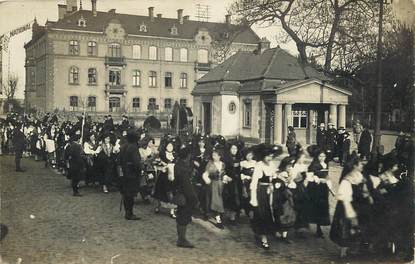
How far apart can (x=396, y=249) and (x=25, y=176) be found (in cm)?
1102

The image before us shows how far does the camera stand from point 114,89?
135 ft

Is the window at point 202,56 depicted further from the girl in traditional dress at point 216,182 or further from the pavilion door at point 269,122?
the girl in traditional dress at point 216,182

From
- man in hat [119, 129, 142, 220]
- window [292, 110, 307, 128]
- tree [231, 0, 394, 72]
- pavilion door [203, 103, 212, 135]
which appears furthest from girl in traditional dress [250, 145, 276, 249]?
pavilion door [203, 103, 212, 135]

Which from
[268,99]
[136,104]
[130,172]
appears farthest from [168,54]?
[130,172]

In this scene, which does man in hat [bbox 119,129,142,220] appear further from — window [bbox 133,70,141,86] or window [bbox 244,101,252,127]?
window [bbox 133,70,141,86]

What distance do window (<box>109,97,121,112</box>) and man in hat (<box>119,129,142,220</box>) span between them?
32.7 metres

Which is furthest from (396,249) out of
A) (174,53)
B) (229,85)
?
(174,53)

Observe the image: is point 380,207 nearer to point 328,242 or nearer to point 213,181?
point 328,242

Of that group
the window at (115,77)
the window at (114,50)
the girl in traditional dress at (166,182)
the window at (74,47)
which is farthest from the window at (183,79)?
the girl in traditional dress at (166,182)

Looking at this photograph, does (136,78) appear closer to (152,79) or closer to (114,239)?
(152,79)

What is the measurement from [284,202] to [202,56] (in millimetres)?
34399

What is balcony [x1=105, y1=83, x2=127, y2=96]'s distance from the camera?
4066 centimetres

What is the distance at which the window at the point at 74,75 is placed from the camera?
41.2 meters

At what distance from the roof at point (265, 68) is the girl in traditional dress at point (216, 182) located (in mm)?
15597
